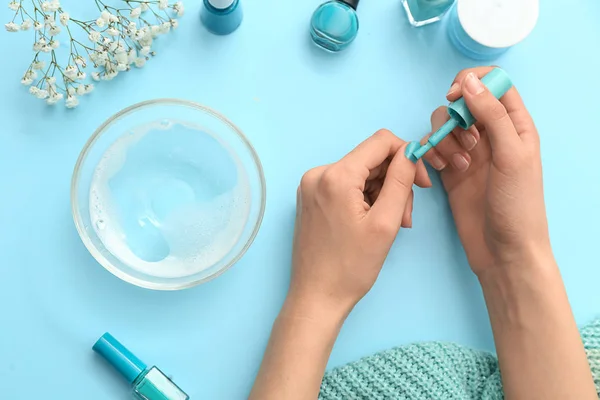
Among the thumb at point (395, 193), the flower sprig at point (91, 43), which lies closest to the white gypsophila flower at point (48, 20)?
the flower sprig at point (91, 43)

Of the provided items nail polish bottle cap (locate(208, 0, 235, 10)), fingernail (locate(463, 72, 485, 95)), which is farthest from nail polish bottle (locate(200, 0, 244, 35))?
fingernail (locate(463, 72, 485, 95))

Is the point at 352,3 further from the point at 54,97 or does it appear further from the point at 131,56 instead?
the point at 54,97

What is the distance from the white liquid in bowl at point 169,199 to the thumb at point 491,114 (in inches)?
12.6

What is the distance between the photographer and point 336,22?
0.83 meters

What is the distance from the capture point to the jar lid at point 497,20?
0.81 m

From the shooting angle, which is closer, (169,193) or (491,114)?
(491,114)

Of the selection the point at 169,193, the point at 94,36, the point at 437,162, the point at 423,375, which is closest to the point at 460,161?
the point at 437,162

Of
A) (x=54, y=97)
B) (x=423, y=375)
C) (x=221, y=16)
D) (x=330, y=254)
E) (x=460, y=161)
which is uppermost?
(x=221, y=16)

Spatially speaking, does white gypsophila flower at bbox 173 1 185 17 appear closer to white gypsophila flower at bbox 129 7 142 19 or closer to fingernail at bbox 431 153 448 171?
white gypsophila flower at bbox 129 7 142 19

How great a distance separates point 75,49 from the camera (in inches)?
32.3

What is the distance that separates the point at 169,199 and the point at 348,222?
0.85 ft

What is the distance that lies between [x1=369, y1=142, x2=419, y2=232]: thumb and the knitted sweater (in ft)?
0.62

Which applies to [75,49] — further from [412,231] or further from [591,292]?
[591,292]

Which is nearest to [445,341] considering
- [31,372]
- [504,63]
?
[504,63]
